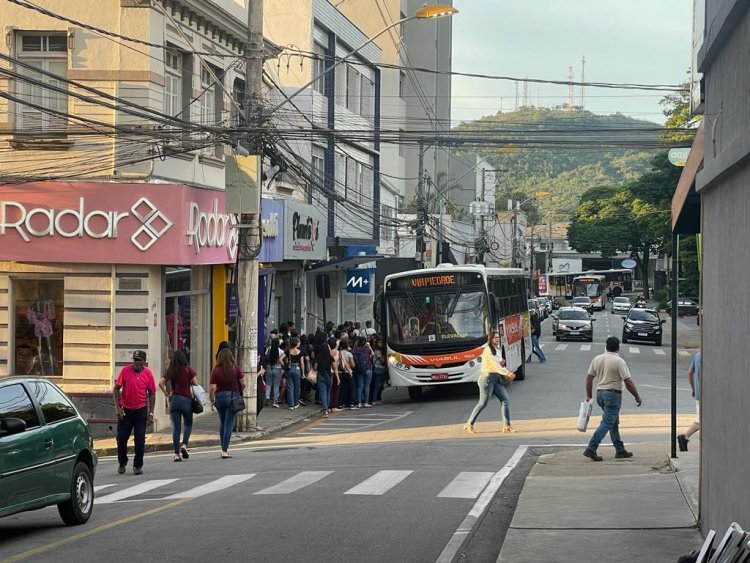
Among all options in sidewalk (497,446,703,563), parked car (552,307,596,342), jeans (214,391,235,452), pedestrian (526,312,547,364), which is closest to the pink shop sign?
jeans (214,391,235,452)

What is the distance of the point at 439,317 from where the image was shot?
96.4 feet

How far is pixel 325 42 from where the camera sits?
133 ft

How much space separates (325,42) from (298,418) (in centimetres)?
1837

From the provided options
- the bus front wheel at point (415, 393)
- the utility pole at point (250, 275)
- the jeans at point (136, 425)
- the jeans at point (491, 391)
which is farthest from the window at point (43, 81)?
the bus front wheel at point (415, 393)

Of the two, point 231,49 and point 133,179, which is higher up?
point 231,49

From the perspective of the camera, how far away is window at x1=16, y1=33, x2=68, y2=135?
22.5 m

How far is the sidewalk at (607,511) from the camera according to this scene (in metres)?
10.5

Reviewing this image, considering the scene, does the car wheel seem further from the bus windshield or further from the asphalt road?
the bus windshield

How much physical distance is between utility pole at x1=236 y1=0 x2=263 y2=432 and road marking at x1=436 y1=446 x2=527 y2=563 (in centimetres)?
614

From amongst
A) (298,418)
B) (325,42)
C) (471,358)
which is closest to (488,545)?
(298,418)

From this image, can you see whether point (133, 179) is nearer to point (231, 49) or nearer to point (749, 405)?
point (231, 49)

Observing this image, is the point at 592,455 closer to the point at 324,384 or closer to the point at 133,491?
the point at 133,491

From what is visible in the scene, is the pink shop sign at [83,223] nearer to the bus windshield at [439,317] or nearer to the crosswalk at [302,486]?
the crosswalk at [302,486]

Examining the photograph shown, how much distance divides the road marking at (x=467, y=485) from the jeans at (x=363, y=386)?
12.6m
